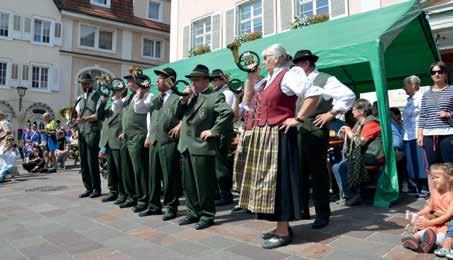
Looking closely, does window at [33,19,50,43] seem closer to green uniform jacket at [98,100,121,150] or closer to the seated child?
green uniform jacket at [98,100,121,150]

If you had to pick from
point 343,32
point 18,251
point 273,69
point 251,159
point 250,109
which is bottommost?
point 18,251

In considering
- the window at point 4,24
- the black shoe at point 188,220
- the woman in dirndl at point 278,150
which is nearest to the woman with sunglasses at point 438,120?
the woman in dirndl at point 278,150

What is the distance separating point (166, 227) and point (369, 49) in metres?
3.38

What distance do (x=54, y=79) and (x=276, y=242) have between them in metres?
22.2

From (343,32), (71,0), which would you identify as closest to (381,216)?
(343,32)

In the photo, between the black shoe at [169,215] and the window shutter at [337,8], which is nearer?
the black shoe at [169,215]

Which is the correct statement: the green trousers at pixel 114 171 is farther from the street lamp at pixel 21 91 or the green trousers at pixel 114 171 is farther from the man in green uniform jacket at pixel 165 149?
the street lamp at pixel 21 91

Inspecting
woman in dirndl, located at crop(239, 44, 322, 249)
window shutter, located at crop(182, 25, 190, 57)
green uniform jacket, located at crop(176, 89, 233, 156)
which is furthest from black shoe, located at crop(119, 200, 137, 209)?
window shutter, located at crop(182, 25, 190, 57)

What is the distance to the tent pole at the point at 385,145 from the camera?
4.61 m

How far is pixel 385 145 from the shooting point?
15.1 ft

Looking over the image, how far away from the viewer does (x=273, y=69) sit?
3.32m

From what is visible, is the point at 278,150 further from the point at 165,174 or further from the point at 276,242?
the point at 165,174

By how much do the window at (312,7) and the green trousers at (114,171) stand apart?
25.5 feet

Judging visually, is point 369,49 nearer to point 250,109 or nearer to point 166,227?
point 250,109
